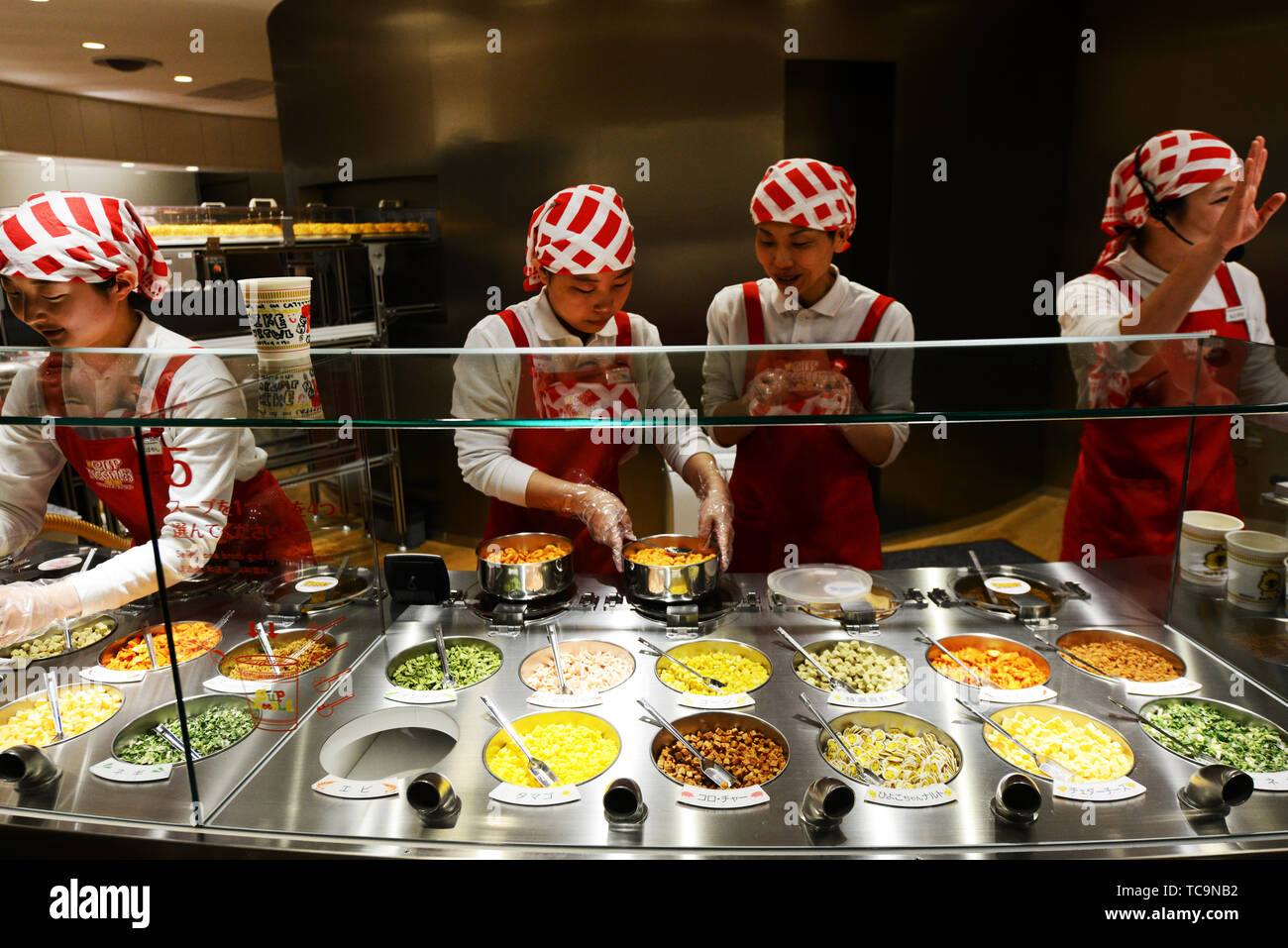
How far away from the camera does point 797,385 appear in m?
1.50

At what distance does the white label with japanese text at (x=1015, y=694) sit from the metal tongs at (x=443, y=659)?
1.15 metres

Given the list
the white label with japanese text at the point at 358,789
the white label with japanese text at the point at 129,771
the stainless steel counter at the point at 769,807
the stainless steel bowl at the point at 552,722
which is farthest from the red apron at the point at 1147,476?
the white label with japanese text at the point at 129,771

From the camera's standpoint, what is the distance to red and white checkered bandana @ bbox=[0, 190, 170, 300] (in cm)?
191

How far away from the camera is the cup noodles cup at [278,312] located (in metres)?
1.53

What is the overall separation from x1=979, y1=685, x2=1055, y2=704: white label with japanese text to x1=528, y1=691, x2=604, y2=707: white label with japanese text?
0.82 metres

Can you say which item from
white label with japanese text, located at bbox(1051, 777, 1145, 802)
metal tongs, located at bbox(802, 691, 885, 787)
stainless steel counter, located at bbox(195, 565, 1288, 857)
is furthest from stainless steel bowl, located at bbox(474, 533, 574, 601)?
white label with japanese text, located at bbox(1051, 777, 1145, 802)

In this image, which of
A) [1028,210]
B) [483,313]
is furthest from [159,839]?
[1028,210]

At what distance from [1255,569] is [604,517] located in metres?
1.59

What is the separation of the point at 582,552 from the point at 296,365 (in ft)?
3.84

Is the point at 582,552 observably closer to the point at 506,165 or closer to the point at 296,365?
the point at 296,365

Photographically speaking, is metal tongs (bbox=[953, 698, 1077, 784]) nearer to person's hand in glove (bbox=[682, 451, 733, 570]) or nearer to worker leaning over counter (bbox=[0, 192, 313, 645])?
person's hand in glove (bbox=[682, 451, 733, 570])

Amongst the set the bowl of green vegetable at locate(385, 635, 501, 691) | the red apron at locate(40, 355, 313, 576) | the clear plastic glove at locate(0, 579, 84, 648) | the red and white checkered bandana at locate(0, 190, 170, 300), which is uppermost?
the red and white checkered bandana at locate(0, 190, 170, 300)

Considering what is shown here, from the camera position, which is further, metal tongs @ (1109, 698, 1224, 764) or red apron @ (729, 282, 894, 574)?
red apron @ (729, 282, 894, 574)
